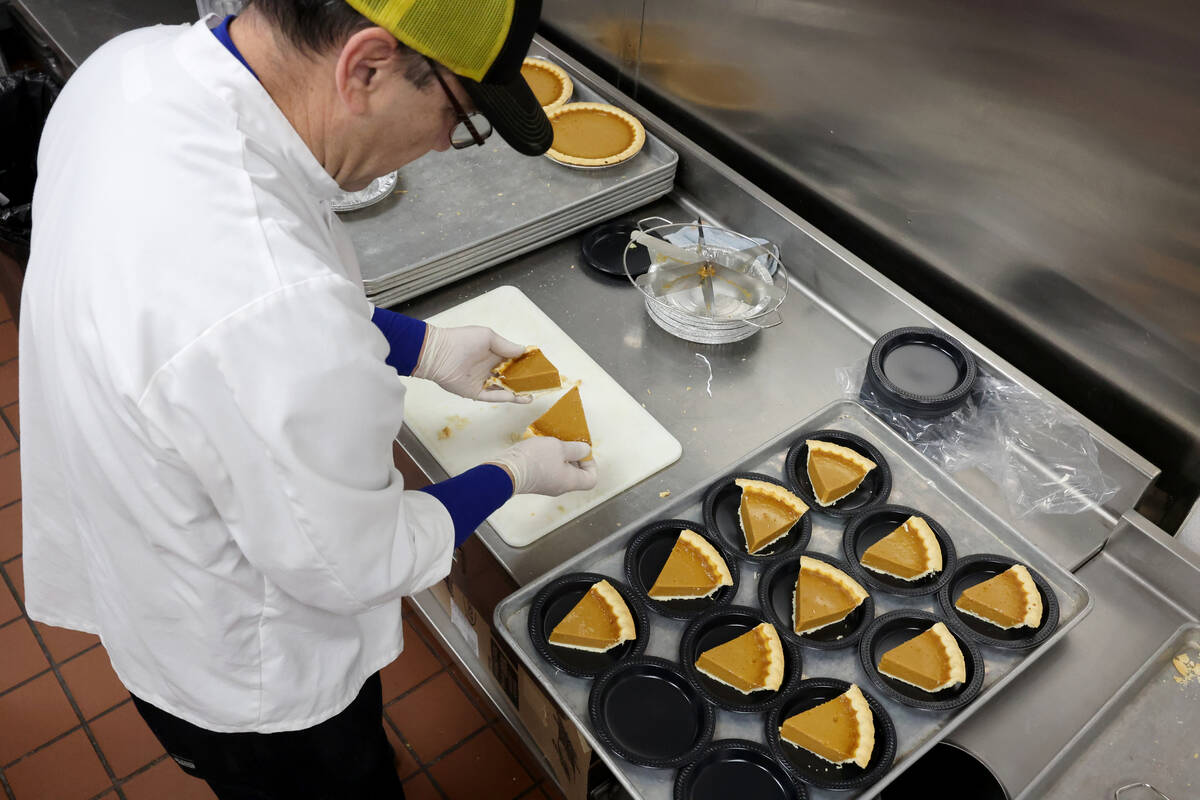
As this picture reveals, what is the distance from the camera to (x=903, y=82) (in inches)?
82.8

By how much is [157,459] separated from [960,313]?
1.81m

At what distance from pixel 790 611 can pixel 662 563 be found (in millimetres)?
261

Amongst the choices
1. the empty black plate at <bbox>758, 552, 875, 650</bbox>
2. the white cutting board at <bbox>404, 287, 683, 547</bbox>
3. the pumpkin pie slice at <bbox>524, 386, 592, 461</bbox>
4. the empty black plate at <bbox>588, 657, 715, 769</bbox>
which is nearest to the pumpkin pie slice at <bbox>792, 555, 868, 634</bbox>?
the empty black plate at <bbox>758, 552, 875, 650</bbox>

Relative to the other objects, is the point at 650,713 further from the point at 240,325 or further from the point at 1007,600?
the point at 240,325

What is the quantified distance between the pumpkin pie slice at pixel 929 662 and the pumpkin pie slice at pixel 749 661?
7.8 inches

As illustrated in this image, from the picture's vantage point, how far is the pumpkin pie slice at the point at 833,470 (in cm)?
196

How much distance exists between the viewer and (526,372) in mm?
2143

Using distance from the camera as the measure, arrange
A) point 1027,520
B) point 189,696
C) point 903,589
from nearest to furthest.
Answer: point 189,696 < point 903,589 < point 1027,520

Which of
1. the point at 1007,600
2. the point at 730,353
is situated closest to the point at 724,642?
the point at 1007,600

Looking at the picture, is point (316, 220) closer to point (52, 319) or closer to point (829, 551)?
point (52, 319)

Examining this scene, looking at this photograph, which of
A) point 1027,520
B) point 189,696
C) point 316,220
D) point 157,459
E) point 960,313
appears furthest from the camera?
point 960,313

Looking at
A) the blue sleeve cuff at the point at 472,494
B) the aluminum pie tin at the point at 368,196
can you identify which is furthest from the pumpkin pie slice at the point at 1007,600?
the aluminum pie tin at the point at 368,196

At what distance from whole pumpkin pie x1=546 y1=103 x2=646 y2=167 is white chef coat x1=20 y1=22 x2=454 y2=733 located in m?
1.20

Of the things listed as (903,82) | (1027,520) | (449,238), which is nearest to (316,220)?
(449,238)
